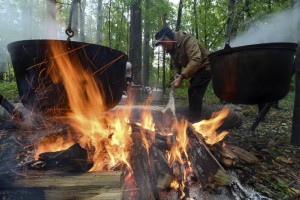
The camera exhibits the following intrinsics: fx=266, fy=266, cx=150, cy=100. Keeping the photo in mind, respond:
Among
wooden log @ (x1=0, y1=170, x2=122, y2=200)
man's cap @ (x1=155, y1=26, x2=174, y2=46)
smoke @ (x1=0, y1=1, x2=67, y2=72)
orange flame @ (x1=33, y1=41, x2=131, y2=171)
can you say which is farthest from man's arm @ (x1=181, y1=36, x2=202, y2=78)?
smoke @ (x1=0, y1=1, x2=67, y2=72)

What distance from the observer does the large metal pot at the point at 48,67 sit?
2.50 meters

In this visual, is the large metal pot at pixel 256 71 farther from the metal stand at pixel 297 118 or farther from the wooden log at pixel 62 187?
the wooden log at pixel 62 187

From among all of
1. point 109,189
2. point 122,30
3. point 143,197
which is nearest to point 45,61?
point 109,189

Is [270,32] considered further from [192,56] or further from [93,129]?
[93,129]

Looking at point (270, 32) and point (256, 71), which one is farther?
point (270, 32)

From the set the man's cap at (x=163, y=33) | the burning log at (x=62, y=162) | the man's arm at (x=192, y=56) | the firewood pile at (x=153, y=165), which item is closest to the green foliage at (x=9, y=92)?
the man's cap at (x=163, y=33)

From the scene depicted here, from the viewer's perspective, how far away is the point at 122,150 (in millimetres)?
2984

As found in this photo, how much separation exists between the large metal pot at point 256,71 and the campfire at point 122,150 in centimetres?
78

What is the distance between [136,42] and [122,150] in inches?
279

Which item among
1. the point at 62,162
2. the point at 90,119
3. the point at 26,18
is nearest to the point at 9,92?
the point at 90,119

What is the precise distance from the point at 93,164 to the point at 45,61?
3.59 ft

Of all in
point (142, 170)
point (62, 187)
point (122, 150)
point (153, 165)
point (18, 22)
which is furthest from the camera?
point (18, 22)

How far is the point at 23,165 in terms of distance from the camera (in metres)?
2.54

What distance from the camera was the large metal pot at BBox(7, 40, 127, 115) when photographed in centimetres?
250
